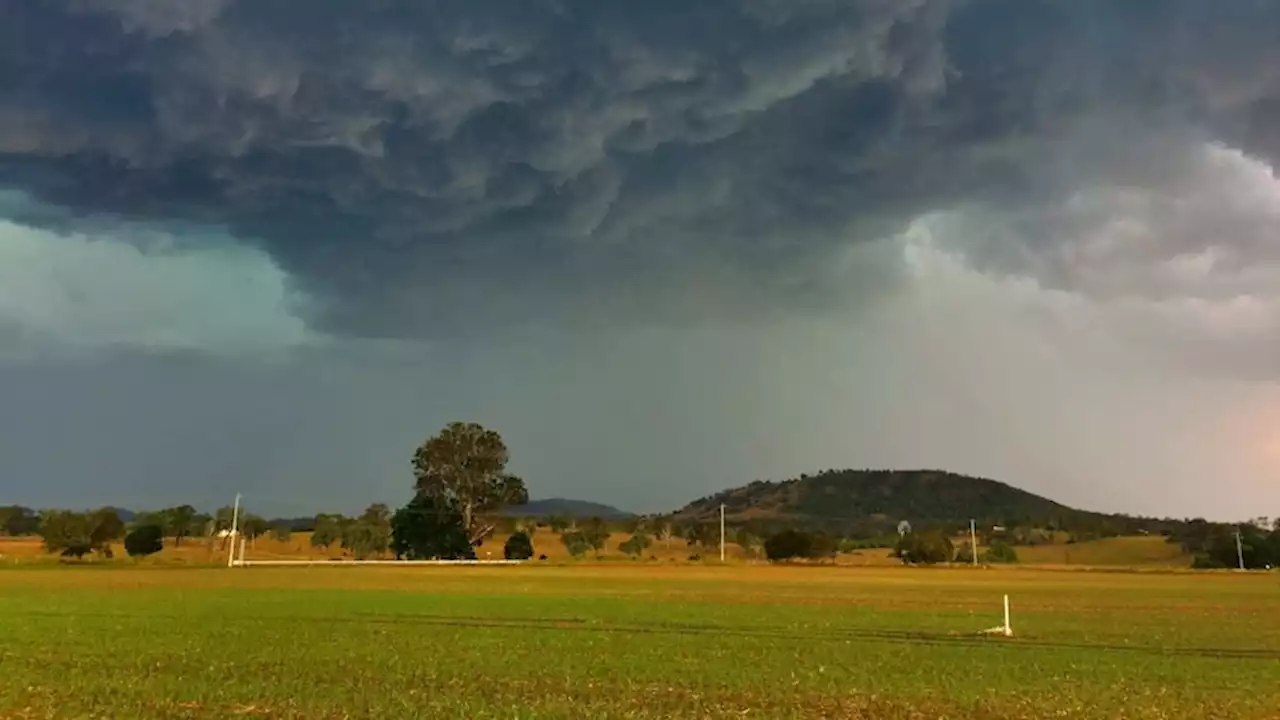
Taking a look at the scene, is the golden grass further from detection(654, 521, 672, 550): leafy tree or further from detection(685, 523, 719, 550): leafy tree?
detection(685, 523, 719, 550): leafy tree

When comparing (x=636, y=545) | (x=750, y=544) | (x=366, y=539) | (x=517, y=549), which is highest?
(x=366, y=539)

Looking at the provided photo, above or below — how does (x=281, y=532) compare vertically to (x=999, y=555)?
above

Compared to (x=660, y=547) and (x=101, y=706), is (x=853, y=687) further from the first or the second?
(x=660, y=547)

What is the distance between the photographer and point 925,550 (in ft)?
439

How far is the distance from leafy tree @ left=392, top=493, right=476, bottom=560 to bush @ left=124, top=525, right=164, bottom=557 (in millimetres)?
29567

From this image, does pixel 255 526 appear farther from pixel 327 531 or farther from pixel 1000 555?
pixel 1000 555

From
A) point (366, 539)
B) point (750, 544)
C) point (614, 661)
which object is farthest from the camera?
point (750, 544)

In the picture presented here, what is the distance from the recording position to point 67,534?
374ft

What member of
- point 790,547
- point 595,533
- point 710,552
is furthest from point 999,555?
point 595,533

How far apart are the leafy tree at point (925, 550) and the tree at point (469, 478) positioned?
53.6 m

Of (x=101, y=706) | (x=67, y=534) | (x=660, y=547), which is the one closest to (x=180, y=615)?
(x=101, y=706)

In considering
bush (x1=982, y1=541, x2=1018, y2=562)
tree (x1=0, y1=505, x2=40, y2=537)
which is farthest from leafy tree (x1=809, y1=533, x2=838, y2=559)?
tree (x1=0, y1=505, x2=40, y2=537)

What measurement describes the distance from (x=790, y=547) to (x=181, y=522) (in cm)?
9540

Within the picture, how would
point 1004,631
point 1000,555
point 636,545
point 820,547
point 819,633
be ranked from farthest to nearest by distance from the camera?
point 636,545 → point 1000,555 → point 820,547 → point 1004,631 → point 819,633
